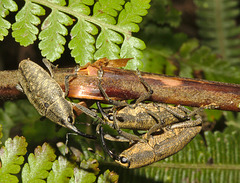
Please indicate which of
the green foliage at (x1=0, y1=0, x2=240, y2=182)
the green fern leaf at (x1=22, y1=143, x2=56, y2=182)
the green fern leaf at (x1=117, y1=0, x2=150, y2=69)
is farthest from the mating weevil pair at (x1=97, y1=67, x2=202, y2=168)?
the green fern leaf at (x1=22, y1=143, x2=56, y2=182)

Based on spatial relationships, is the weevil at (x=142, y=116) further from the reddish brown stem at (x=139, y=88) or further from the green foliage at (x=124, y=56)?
the green foliage at (x=124, y=56)

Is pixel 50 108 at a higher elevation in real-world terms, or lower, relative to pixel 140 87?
lower

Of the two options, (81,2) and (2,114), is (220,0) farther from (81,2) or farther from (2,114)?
(2,114)

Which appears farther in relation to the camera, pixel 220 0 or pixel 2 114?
pixel 220 0

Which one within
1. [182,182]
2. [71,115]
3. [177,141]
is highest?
[71,115]

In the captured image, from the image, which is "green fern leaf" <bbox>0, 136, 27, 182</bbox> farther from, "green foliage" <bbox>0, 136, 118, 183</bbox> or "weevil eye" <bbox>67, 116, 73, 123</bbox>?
"weevil eye" <bbox>67, 116, 73, 123</bbox>

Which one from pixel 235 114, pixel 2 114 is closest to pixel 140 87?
pixel 2 114

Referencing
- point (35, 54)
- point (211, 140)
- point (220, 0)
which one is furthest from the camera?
point (220, 0)

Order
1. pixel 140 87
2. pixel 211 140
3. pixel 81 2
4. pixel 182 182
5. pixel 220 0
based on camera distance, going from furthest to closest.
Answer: pixel 220 0 → pixel 211 140 → pixel 182 182 → pixel 81 2 → pixel 140 87
